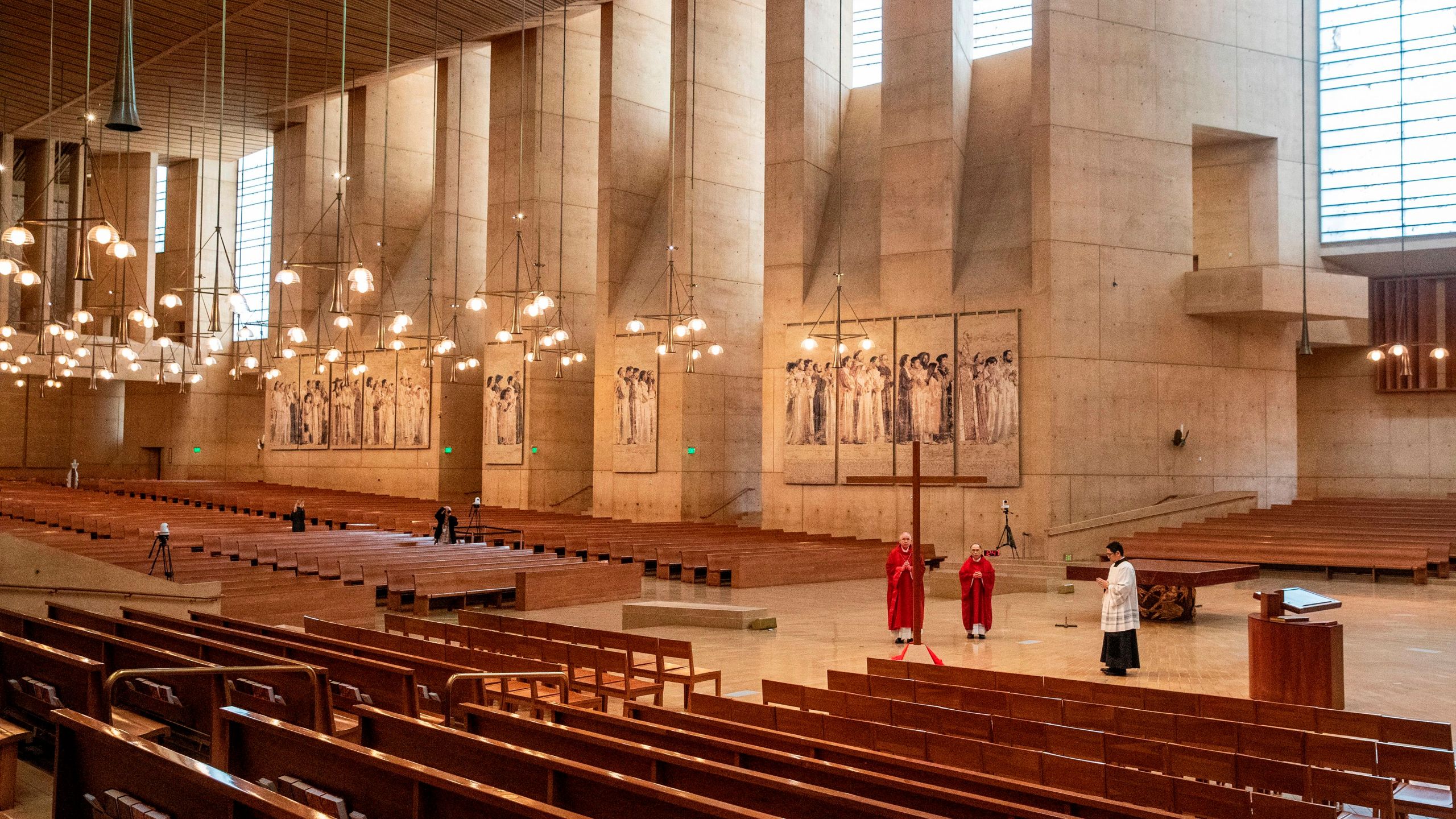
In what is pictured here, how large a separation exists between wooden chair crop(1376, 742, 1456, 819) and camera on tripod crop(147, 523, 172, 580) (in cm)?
1154

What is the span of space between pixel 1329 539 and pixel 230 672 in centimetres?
1848

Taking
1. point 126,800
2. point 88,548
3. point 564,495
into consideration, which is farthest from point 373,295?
point 126,800

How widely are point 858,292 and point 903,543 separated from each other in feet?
40.0

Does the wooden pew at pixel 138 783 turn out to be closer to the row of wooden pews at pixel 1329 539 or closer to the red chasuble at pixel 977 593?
the red chasuble at pixel 977 593

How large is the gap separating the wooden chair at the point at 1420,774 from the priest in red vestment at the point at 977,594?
6.90 meters

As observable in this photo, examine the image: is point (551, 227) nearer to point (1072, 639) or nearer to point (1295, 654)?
point (1072, 639)

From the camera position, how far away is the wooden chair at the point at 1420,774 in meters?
4.60

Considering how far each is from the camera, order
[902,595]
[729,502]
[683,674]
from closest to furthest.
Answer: [683,674]
[902,595]
[729,502]

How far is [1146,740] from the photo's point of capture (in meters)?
5.04

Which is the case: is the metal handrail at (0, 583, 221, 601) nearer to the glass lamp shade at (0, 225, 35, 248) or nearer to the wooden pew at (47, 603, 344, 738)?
the glass lamp shade at (0, 225, 35, 248)

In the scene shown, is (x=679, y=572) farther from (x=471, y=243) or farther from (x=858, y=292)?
(x=471, y=243)

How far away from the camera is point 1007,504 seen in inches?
815

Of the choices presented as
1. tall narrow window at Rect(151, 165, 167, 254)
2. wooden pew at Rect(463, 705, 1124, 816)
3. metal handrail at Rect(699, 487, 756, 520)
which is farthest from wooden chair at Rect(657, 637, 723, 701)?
tall narrow window at Rect(151, 165, 167, 254)

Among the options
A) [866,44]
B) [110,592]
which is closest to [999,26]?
[866,44]
